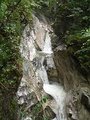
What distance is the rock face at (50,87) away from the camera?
263 inches

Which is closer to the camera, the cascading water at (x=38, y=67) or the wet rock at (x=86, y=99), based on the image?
the wet rock at (x=86, y=99)

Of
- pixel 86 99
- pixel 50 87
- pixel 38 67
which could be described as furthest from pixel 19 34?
pixel 86 99

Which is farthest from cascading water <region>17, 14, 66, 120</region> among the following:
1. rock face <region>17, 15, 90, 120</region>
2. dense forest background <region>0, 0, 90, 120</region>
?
dense forest background <region>0, 0, 90, 120</region>

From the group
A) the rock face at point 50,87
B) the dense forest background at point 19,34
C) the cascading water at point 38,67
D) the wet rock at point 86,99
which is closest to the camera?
the dense forest background at point 19,34

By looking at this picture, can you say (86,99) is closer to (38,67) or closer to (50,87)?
(50,87)

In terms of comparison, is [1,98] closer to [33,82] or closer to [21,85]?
[21,85]

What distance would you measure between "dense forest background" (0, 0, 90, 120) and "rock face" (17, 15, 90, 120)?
423mm

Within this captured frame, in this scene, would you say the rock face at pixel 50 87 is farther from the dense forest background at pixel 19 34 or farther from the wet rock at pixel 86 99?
the dense forest background at pixel 19 34

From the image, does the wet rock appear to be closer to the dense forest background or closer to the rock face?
the rock face

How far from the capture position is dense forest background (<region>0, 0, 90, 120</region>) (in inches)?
225

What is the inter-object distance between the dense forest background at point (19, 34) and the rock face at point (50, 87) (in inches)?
16.7

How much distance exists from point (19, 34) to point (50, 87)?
263 cm

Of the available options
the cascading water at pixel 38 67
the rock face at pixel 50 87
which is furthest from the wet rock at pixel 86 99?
the cascading water at pixel 38 67

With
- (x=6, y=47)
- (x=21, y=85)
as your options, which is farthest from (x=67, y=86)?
(x=6, y=47)
